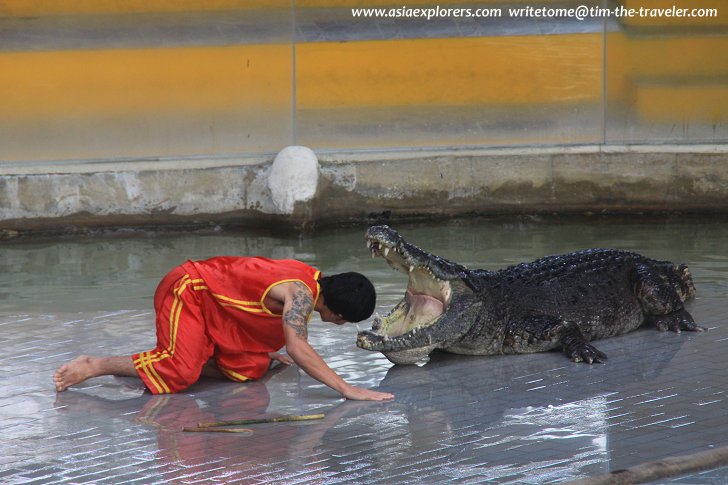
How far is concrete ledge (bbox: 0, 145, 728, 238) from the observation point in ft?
35.7

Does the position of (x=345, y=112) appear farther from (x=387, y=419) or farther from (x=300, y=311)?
(x=387, y=419)

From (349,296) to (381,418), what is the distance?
586 mm

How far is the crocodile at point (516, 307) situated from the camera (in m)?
6.19

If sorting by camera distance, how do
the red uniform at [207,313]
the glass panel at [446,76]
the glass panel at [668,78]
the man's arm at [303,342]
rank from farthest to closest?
the glass panel at [668,78]
the glass panel at [446,76]
the red uniform at [207,313]
the man's arm at [303,342]

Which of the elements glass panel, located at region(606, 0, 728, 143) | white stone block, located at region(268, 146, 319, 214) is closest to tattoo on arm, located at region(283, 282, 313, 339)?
white stone block, located at region(268, 146, 319, 214)

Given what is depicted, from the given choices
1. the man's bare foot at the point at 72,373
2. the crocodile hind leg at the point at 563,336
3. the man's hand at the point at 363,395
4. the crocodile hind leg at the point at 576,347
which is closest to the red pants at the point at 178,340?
the man's bare foot at the point at 72,373

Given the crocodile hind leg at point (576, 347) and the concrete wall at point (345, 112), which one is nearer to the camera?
the crocodile hind leg at point (576, 347)

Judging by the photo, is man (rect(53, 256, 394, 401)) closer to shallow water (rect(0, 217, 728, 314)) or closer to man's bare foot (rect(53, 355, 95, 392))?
man's bare foot (rect(53, 355, 95, 392))

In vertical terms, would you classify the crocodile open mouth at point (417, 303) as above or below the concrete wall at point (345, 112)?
below

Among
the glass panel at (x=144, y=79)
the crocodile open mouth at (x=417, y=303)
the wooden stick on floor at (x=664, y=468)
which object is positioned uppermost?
the glass panel at (x=144, y=79)

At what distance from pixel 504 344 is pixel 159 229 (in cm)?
538

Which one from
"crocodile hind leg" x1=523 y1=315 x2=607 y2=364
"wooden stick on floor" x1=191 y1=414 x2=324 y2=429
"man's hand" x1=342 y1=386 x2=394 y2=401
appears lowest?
"wooden stick on floor" x1=191 y1=414 x2=324 y2=429

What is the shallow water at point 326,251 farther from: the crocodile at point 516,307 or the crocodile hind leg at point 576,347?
the crocodile hind leg at point 576,347

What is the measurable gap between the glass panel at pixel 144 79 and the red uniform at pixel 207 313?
19.3 ft
